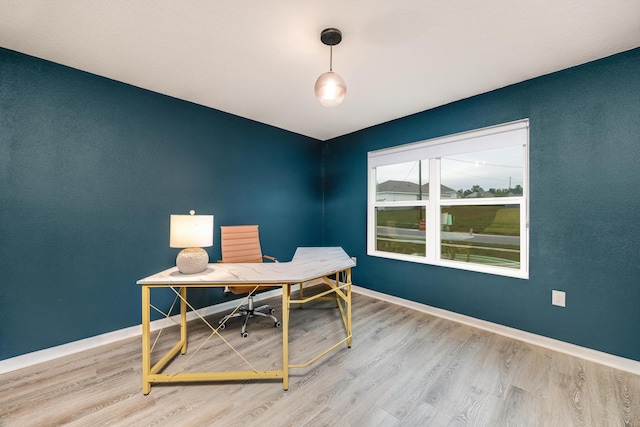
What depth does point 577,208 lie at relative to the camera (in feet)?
6.95

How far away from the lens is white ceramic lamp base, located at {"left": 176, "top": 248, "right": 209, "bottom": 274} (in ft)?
6.00

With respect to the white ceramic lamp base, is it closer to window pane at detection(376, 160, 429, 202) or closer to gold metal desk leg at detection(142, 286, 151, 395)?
gold metal desk leg at detection(142, 286, 151, 395)

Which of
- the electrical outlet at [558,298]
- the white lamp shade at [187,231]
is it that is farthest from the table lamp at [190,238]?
the electrical outlet at [558,298]

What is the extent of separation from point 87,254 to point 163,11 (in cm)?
210

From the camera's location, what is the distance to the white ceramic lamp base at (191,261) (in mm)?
1830

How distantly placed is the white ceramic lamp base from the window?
7.93 ft

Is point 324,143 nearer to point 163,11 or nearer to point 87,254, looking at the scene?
point 163,11

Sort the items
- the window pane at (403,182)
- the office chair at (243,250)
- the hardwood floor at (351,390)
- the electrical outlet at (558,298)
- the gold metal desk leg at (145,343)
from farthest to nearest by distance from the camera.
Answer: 1. the window pane at (403,182)
2. the office chair at (243,250)
3. the electrical outlet at (558,298)
4. the gold metal desk leg at (145,343)
5. the hardwood floor at (351,390)

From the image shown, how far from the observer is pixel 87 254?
2.23 metres

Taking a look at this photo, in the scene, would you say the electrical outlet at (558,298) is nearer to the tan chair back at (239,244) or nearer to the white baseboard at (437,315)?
the white baseboard at (437,315)

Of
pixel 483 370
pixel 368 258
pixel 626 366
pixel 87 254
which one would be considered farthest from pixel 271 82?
pixel 626 366

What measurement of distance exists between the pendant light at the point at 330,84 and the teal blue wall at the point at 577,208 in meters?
1.81

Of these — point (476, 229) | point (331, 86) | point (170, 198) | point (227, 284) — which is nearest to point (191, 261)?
point (227, 284)

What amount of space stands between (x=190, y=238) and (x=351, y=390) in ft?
5.14
